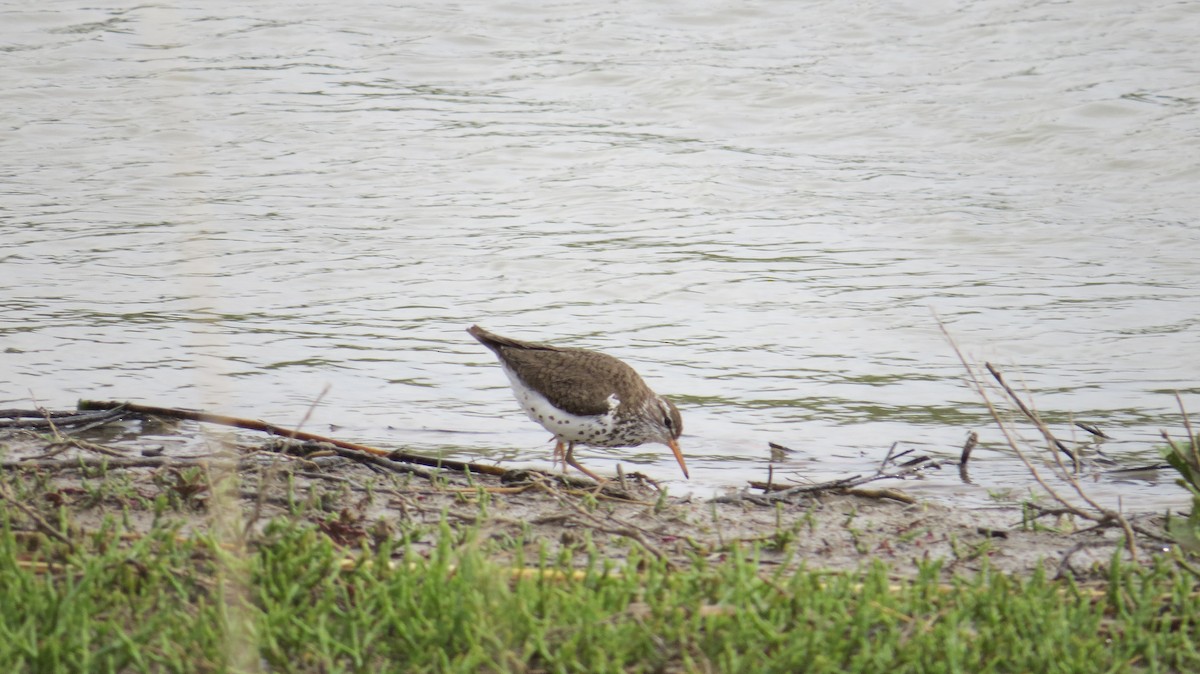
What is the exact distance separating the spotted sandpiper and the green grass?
249 centimetres

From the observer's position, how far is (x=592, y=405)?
645 centimetres

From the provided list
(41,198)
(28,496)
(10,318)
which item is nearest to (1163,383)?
(28,496)

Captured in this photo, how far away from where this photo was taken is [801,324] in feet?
28.9

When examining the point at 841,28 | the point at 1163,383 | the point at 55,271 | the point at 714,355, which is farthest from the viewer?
the point at 841,28

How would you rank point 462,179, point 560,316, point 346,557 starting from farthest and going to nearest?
point 462,179, point 560,316, point 346,557

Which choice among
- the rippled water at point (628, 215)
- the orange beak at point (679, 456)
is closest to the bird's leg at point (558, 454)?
the rippled water at point (628, 215)

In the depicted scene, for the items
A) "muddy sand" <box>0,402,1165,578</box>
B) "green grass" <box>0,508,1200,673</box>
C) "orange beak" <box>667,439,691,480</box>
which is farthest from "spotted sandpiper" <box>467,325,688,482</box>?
"green grass" <box>0,508,1200,673</box>

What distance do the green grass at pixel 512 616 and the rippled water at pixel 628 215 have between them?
1184mm

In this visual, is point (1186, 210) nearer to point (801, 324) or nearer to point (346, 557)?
point (801, 324)

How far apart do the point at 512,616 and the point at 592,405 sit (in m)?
3.03

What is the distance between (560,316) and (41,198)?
5.07 m

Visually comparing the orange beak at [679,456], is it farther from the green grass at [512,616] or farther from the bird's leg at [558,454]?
the green grass at [512,616]

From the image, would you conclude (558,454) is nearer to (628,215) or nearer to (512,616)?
(512,616)

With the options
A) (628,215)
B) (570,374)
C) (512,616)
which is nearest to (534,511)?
(512,616)
